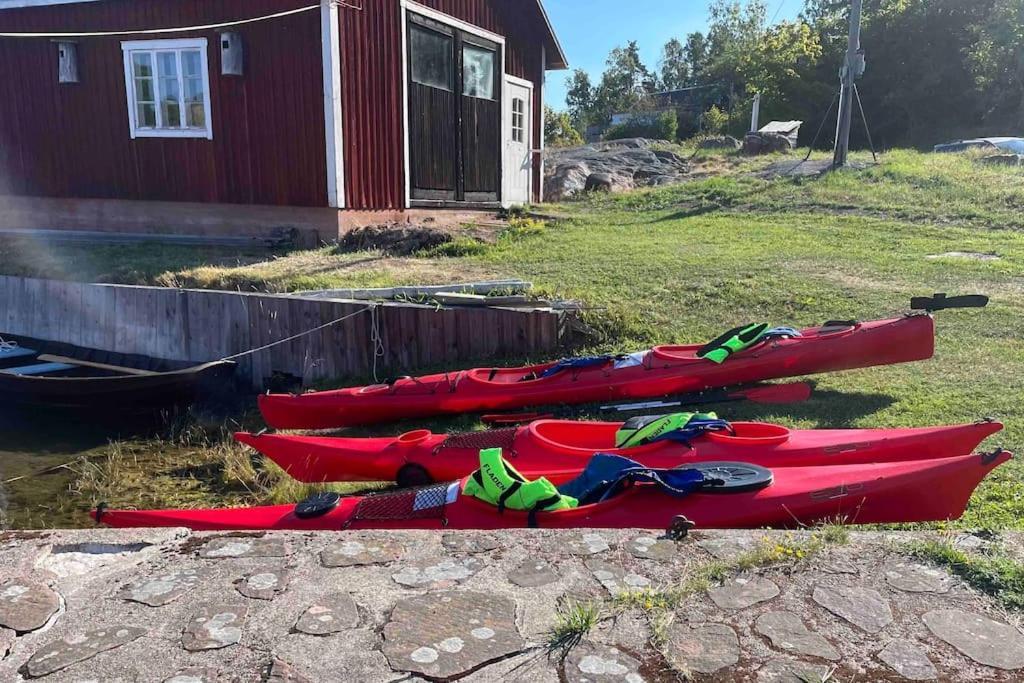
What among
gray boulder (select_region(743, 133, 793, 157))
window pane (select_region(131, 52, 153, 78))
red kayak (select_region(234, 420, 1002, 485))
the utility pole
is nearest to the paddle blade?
red kayak (select_region(234, 420, 1002, 485))

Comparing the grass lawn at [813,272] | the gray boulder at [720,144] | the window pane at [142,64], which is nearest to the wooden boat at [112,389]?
the grass lawn at [813,272]

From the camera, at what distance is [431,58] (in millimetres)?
12086

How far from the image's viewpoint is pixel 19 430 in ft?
24.6

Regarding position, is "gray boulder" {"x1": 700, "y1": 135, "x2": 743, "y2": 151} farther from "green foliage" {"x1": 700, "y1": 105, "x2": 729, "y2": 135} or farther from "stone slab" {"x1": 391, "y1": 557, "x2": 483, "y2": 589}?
"stone slab" {"x1": 391, "y1": 557, "x2": 483, "y2": 589}

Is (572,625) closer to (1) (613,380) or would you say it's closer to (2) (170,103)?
(1) (613,380)

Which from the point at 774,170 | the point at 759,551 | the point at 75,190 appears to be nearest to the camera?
the point at 759,551

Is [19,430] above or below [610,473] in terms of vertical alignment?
below

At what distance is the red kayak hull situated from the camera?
18.3ft

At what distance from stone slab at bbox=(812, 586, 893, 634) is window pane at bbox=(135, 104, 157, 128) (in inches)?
477

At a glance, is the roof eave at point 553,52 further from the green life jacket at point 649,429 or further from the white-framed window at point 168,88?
the green life jacket at point 649,429

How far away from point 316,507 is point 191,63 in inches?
385

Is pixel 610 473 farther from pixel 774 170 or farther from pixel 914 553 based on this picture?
pixel 774 170

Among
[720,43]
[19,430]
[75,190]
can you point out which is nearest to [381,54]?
[75,190]

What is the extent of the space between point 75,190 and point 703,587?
13085 millimetres
